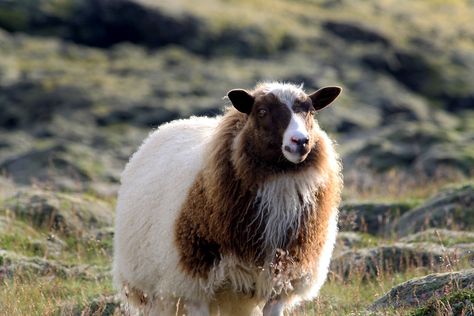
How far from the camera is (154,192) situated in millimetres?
9383

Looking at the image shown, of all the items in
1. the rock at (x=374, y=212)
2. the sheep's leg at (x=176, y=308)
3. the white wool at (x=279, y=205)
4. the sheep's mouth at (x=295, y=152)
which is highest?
the sheep's mouth at (x=295, y=152)

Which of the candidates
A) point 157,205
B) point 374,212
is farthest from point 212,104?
point 157,205

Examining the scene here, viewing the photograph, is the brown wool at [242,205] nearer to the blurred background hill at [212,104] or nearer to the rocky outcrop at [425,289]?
the rocky outcrop at [425,289]

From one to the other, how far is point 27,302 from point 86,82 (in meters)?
43.6

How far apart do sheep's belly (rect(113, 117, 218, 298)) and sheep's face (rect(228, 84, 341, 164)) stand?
2.28 feet

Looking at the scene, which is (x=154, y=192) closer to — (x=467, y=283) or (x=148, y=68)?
(x=467, y=283)

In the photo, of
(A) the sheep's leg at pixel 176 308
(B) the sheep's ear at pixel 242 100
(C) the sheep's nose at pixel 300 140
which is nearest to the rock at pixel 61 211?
(A) the sheep's leg at pixel 176 308

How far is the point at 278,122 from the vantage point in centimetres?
820

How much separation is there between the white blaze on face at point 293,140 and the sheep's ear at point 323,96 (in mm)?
880

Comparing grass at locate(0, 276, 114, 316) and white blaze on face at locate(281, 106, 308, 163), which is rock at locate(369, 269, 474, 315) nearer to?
white blaze on face at locate(281, 106, 308, 163)

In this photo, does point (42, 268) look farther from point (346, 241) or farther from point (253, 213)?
point (346, 241)

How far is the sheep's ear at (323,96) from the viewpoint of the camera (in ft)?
29.2

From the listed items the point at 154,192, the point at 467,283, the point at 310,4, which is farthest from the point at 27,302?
the point at 310,4

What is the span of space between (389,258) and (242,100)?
4073 mm
